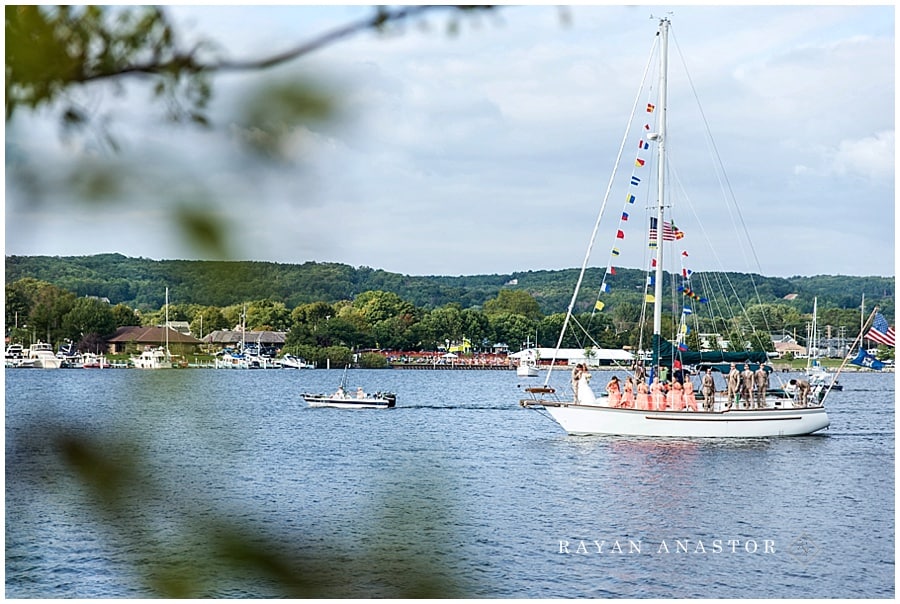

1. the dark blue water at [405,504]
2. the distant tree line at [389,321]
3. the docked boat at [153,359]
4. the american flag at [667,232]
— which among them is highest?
the american flag at [667,232]

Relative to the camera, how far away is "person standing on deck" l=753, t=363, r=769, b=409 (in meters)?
27.9

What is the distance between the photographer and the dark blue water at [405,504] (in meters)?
1.08

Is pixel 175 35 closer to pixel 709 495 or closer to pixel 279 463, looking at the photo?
pixel 709 495

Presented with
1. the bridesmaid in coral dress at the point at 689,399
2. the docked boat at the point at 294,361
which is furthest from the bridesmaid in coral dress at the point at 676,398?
the docked boat at the point at 294,361

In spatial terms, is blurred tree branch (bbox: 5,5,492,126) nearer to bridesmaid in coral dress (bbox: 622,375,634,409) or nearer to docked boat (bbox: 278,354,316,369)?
docked boat (bbox: 278,354,316,369)

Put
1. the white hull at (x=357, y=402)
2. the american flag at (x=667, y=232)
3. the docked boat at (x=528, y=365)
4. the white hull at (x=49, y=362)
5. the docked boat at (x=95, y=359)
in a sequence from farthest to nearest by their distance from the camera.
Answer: the docked boat at (x=528, y=365), the white hull at (x=357, y=402), the american flag at (x=667, y=232), the white hull at (x=49, y=362), the docked boat at (x=95, y=359)

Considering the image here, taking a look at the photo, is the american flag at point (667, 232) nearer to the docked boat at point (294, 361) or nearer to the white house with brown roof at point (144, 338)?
the docked boat at point (294, 361)

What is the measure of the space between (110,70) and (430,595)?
1122 mm

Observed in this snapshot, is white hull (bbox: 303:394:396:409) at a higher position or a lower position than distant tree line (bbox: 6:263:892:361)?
lower

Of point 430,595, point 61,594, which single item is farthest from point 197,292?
point 61,594

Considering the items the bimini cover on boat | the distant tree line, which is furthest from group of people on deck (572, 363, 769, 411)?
the distant tree line

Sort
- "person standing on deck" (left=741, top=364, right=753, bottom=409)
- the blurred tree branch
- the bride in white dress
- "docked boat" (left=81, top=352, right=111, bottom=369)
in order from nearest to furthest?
the blurred tree branch
"docked boat" (left=81, top=352, right=111, bottom=369)
"person standing on deck" (left=741, top=364, right=753, bottom=409)
the bride in white dress

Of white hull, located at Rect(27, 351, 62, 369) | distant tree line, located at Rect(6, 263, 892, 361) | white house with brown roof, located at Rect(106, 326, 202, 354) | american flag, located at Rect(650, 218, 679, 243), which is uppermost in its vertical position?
american flag, located at Rect(650, 218, 679, 243)

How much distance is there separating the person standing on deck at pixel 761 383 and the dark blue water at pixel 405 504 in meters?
1.20
